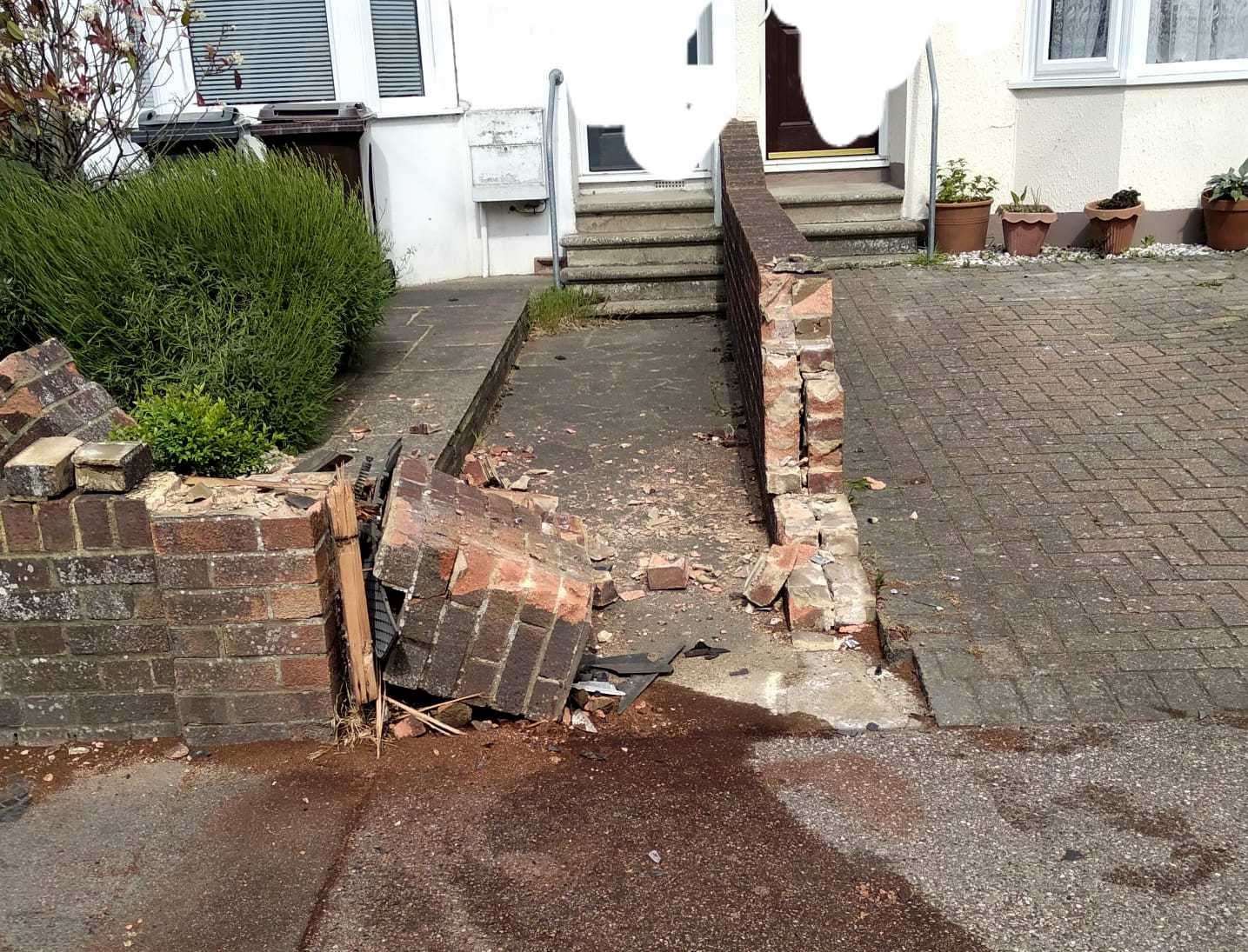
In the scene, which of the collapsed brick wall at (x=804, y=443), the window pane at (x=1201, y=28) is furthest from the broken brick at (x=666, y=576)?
the window pane at (x=1201, y=28)

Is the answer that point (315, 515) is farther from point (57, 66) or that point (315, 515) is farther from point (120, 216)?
point (57, 66)

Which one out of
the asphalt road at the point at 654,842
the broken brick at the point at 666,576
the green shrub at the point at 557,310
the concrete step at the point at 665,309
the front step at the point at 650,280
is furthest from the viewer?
the front step at the point at 650,280

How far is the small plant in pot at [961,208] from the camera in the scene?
989cm

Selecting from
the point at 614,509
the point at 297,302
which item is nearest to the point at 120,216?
the point at 297,302

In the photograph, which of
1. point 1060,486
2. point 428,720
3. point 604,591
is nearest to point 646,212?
point 1060,486

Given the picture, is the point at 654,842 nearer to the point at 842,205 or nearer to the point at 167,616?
the point at 167,616

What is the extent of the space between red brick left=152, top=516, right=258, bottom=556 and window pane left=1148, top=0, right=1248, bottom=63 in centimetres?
936

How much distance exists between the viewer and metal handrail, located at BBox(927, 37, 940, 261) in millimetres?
9453

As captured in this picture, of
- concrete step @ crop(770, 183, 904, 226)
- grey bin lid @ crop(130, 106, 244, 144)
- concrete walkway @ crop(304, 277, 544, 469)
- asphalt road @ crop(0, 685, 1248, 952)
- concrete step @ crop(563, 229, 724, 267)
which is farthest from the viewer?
concrete step @ crop(770, 183, 904, 226)

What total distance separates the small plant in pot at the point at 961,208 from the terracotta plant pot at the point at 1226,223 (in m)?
1.73

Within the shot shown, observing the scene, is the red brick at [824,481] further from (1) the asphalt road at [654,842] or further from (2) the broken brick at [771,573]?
(1) the asphalt road at [654,842]

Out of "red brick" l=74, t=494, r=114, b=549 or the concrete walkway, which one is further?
the concrete walkway

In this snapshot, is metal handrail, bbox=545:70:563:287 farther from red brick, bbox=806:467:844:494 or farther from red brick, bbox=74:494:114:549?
red brick, bbox=74:494:114:549

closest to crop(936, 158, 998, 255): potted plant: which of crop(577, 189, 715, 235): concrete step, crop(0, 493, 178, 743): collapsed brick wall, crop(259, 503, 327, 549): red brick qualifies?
crop(577, 189, 715, 235): concrete step
